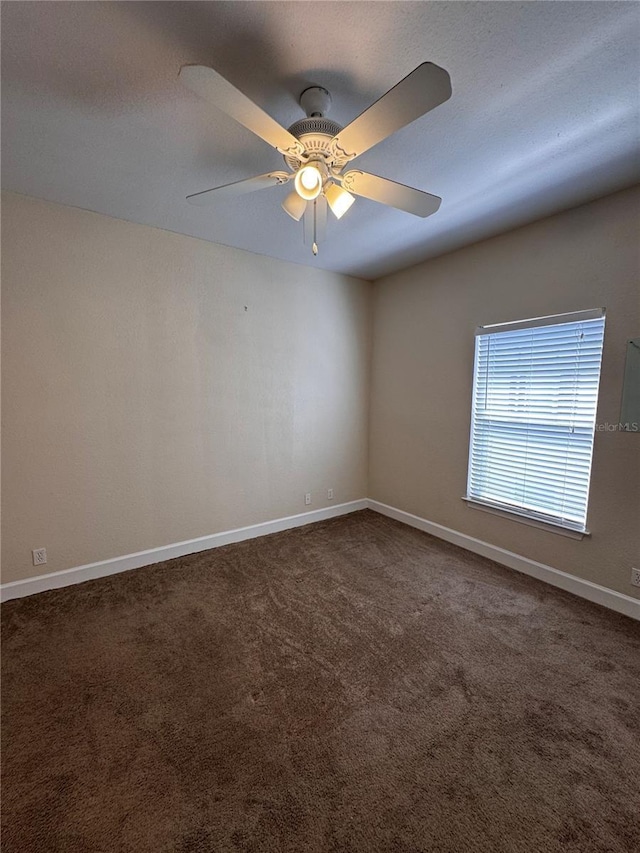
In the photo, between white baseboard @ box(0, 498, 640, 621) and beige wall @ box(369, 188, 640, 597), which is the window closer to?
beige wall @ box(369, 188, 640, 597)

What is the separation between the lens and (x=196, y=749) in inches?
55.1

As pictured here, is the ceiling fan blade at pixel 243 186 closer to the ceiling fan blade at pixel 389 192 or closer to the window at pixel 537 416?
the ceiling fan blade at pixel 389 192

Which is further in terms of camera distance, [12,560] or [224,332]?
[224,332]

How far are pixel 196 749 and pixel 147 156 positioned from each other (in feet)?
9.23

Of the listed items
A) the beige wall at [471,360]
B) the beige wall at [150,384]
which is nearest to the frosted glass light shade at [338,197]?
the beige wall at [150,384]

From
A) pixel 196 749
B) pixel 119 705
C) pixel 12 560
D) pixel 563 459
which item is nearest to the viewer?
pixel 196 749

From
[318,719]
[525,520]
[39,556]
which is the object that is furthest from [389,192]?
[39,556]

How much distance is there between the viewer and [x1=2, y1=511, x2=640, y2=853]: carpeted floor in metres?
1.15

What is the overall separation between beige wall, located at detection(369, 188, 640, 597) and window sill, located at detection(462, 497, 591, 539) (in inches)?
1.7

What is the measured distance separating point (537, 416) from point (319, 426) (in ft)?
6.62

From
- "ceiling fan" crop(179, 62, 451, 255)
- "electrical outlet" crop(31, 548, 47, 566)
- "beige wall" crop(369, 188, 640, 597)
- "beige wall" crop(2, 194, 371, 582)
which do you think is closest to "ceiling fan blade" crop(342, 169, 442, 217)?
"ceiling fan" crop(179, 62, 451, 255)

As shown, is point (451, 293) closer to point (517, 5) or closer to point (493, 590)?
point (517, 5)

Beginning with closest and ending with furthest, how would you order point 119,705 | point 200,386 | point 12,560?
point 119,705 < point 12,560 < point 200,386

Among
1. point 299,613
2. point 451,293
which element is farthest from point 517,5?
point 299,613
